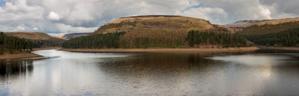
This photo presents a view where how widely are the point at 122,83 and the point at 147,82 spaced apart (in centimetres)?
367

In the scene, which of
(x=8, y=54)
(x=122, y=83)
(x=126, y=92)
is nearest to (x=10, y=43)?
(x=8, y=54)

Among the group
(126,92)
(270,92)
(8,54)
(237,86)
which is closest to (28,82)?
(126,92)

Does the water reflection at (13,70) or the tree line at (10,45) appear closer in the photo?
the water reflection at (13,70)

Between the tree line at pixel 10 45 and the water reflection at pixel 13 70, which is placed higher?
the tree line at pixel 10 45

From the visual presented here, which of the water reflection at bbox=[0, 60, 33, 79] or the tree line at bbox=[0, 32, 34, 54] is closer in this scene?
the water reflection at bbox=[0, 60, 33, 79]

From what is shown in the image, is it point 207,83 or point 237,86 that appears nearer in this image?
point 237,86

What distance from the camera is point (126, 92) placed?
44.6m

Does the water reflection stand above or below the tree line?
below

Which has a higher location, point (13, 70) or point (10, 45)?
point (10, 45)

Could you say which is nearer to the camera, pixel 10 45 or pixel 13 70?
pixel 13 70

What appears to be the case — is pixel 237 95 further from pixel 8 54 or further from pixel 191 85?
pixel 8 54

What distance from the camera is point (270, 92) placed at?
42375mm

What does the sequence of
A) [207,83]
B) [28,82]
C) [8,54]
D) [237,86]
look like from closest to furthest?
1. [237,86]
2. [207,83]
3. [28,82]
4. [8,54]

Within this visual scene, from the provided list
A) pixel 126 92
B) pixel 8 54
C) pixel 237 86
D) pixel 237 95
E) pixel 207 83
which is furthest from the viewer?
pixel 8 54
